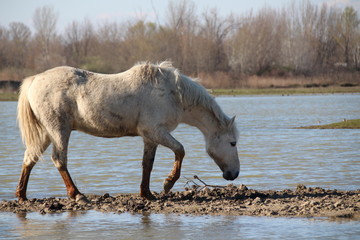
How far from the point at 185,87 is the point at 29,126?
216 centimetres

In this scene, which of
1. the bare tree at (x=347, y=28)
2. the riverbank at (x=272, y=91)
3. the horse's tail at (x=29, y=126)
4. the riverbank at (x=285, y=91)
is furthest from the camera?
the bare tree at (x=347, y=28)

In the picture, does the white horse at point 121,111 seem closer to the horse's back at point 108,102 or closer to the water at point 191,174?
the horse's back at point 108,102

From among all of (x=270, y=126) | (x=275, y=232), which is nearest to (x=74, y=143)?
(x=270, y=126)

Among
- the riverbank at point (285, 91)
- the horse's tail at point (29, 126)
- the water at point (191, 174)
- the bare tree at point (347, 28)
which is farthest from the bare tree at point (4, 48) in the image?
the horse's tail at point (29, 126)

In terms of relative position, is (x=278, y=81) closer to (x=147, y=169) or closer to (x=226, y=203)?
(x=147, y=169)

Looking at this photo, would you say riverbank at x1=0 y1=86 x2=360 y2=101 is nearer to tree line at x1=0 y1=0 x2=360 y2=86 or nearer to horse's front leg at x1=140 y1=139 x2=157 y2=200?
tree line at x1=0 y1=0 x2=360 y2=86

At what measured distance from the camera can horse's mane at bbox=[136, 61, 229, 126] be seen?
846 cm

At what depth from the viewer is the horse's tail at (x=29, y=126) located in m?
8.62

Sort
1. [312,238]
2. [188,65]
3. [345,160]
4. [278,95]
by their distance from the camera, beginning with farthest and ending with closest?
[188,65] → [278,95] → [345,160] → [312,238]

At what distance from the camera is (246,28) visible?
65125mm

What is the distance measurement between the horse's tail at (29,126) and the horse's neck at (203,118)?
1974mm

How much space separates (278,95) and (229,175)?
39.2m

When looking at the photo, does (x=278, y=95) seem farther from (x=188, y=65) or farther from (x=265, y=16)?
(x=265, y=16)

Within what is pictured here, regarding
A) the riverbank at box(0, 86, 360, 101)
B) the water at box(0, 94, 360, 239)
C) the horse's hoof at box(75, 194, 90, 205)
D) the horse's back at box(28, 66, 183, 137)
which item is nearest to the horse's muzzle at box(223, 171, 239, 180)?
the water at box(0, 94, 360, 239)
